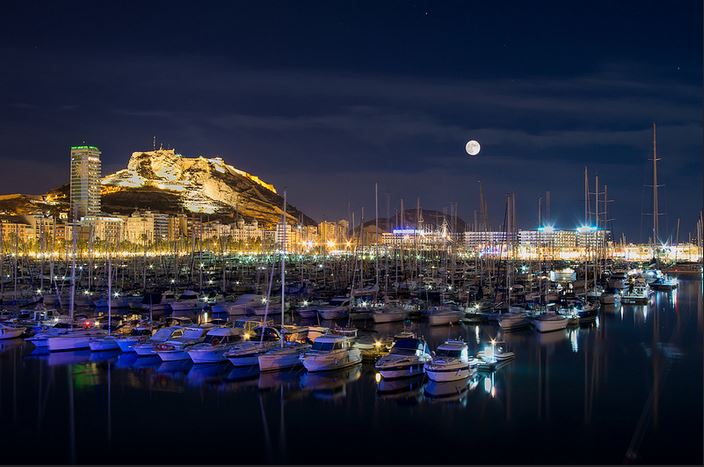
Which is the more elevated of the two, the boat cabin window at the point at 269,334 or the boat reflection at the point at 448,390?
the boat cabin window at the point at 269,334

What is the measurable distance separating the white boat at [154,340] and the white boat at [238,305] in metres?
11.9

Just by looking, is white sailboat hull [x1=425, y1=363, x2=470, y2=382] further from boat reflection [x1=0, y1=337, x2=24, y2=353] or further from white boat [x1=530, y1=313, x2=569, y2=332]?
boat reflection [x1=0, y1=337, x2=24, y2=353]

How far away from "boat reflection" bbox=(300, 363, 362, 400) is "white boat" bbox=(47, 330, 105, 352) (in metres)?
11.3

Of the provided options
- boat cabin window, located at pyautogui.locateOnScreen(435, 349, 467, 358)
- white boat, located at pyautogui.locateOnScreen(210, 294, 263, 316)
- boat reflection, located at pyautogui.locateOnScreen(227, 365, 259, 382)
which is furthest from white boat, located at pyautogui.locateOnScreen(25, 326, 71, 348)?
boat cabin window, located at pyautogui.locateOnScreen(435, 349, 467, 358)

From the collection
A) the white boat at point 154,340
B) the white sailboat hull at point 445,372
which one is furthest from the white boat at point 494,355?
the white boat at point 154,340

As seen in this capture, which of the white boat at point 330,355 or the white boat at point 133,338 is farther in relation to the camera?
the white boat at point 133,338

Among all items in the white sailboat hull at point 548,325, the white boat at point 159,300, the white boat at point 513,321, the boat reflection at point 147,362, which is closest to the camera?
the boat reflection at point 147,362

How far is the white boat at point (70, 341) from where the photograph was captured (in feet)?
92.3

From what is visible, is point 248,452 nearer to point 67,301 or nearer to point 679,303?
point 67,301

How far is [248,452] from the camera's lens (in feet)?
52.1

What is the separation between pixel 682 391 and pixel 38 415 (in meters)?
20.1

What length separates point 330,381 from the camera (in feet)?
72.9

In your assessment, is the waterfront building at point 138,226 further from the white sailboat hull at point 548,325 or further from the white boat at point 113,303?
the white sailboat hull at point 548,325

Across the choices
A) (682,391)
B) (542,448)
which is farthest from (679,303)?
(542,448)
